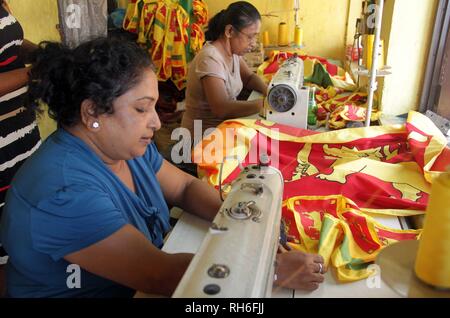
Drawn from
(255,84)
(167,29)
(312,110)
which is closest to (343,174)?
(312,110)

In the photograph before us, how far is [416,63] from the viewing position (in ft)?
7.60

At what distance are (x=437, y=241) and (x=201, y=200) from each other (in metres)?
0.86

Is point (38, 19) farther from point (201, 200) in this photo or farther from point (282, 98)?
point (201, 200)

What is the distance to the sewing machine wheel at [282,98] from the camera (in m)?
2.07

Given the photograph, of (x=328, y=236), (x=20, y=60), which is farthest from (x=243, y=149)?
(x=20, y=60)

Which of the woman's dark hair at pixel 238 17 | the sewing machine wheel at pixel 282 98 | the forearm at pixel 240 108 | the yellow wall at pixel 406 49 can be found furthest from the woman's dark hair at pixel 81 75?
the yellow wall at pixel 406 49

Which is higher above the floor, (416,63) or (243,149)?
(416,63)

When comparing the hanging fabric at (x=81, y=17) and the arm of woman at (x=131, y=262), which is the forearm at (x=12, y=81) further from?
the arm of woman at (x=131, y=262)

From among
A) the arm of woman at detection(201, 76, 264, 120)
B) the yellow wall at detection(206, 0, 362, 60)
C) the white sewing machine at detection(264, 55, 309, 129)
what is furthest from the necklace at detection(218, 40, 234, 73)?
the yellow wall at detection(206, 0, 362, 60)

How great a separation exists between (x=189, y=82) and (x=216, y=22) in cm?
39

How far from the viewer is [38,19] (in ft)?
10.3

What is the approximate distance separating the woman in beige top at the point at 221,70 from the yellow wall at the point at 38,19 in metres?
1.04

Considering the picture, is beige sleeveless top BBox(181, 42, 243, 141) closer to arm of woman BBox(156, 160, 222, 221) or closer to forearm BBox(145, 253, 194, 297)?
arm of woman BBox(156, 160, 222, 221)
